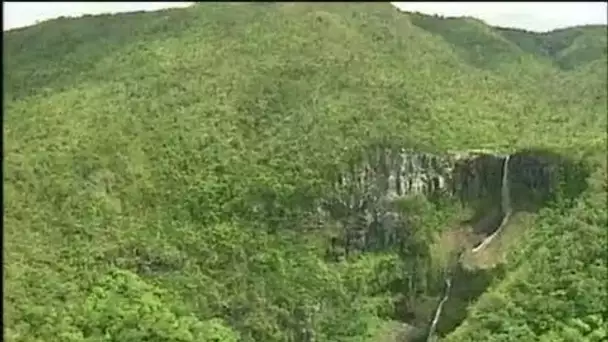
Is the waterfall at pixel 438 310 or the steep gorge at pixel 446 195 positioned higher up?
the steep gorge at pixel 446 195

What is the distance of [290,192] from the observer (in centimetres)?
3962

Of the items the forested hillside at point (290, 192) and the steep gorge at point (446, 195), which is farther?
the steep gorge at point (446, 195)

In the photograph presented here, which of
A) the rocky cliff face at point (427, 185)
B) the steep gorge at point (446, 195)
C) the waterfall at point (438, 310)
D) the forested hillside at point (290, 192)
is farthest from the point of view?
the rocky cliff face at point (427, 185)

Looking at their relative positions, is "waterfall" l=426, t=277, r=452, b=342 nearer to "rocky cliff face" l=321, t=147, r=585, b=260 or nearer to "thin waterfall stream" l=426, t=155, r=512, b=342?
"thin waterfall stream" l=426, t=155, r=512, b=342

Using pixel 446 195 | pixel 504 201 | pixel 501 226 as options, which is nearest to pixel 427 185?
pixel 446 195

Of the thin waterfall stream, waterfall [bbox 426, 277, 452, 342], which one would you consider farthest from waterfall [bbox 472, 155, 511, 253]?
waterfall [bbox 426, 277, 452, 342]

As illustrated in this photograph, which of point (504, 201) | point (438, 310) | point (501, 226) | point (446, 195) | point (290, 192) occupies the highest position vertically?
point (290, 192)

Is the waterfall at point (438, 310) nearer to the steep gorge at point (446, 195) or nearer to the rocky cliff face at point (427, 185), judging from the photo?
the steep gorge at point (446, 195)

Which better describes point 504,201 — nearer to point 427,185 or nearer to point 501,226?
point 501,226

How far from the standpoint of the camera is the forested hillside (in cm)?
3347

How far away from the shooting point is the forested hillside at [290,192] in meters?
33.5

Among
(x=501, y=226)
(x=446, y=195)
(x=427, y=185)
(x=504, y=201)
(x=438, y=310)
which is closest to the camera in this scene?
(x=438, y=310)

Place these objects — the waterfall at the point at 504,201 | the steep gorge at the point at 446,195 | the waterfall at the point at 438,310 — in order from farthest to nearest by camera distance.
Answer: the waterfall at the point at 504,201 < the steep gorge at the point at 446,195 < the waterfall at the point at 438,310

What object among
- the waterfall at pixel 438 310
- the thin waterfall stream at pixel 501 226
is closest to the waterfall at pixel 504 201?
the thin waterfall stream at pixel 501 226
